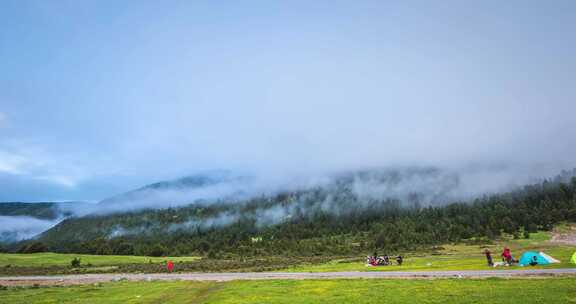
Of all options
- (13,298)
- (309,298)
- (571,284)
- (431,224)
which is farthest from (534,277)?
(431,224)

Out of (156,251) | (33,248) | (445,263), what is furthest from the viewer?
(156,251)

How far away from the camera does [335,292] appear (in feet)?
101

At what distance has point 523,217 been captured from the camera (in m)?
156

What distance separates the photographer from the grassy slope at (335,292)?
24.6 metres

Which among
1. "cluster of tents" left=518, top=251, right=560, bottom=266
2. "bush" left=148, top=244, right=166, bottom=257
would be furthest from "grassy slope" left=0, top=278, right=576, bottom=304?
"bush" left=148, top=244, right=166, bottom=257

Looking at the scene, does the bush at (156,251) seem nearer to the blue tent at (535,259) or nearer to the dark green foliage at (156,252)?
the dark green foliage at (156,252)

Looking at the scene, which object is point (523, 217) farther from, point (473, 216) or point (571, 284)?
point (571, 284)

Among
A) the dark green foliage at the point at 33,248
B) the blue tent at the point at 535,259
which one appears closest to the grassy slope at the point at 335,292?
the blue tent at the point at 535,259

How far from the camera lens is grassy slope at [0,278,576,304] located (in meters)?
24.6

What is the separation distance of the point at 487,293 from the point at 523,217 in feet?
521

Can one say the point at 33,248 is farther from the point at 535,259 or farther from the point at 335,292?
the point at 535,259

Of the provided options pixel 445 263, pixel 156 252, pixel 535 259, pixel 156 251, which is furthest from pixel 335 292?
pixel 156 251

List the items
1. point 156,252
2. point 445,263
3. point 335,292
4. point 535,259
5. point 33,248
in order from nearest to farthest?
point 335,292 → point 535,259 → point 445,263 → point 33,248 → point 156,252

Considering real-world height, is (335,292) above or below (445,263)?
above
